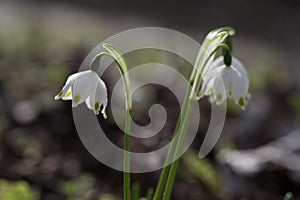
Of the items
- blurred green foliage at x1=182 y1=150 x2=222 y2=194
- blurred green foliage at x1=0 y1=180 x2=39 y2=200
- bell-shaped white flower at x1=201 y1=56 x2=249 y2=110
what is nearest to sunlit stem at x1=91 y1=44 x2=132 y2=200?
bell-shaped white flower at x1=201 y1=56 x2=249 y2=110

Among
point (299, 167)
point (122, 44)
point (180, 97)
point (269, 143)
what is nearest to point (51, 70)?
point (180, 97)

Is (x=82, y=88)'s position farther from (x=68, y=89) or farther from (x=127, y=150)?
(x=127, y=150)

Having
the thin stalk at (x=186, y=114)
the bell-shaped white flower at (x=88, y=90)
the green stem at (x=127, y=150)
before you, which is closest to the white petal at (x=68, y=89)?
the bell-shaped white flower at (x=88, y=90)

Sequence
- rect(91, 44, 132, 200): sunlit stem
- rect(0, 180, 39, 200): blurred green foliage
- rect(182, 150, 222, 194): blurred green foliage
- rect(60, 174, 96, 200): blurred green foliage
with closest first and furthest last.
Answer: rect(91, 44, 132, 200): sunlit stem → rect(0, 180, 39, 200): blurred green foliage → rect(60, 174, 96, 200): blurred green foliage → rect(182, 150, 222, 194): blurred green foliage

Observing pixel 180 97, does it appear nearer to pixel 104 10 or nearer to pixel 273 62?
pixel 273 62

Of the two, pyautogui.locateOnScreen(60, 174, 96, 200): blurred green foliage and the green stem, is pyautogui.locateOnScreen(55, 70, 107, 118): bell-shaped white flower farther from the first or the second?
pyautogui.locateOnScreen(60, 174, 96, 200): blurred green foliage

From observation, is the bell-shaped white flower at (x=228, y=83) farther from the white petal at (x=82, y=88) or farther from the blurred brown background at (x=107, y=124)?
the blurred brown background at (x=107, y=124)
